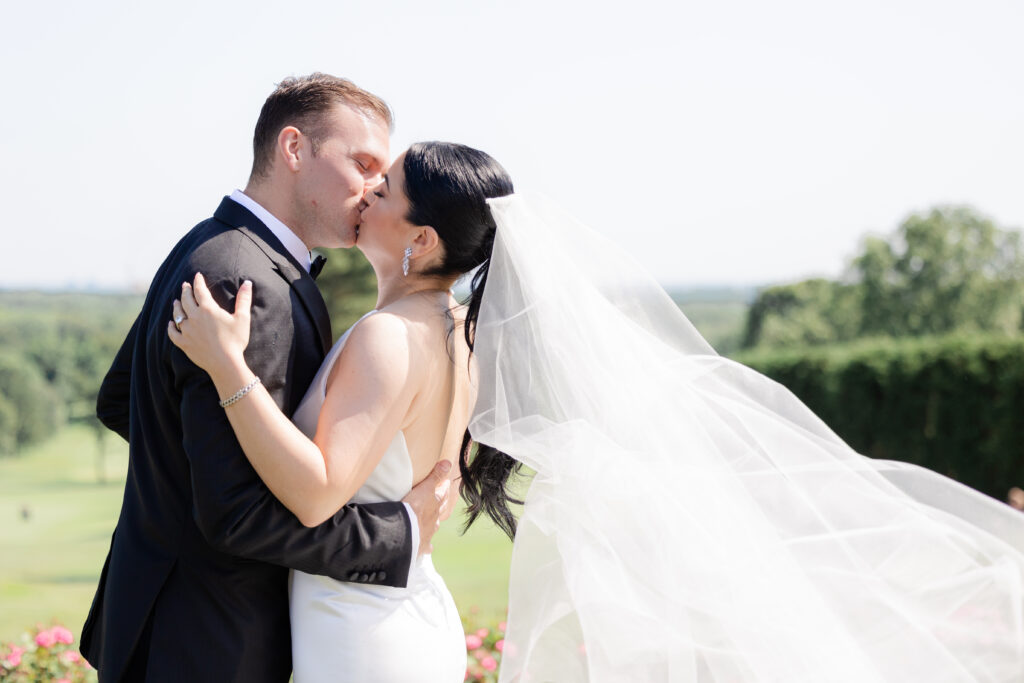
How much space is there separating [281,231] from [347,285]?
3876 cm

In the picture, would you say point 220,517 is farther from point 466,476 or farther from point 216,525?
point 466,476

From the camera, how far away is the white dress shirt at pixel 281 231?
2.78 metres

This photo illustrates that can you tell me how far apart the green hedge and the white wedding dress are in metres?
16.2

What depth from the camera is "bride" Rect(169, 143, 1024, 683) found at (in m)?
2.76

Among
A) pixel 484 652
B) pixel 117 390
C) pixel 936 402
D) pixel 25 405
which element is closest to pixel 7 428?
pixel 25 405

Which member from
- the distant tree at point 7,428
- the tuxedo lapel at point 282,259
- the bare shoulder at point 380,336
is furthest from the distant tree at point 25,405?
the bare shoulder at point 380,336

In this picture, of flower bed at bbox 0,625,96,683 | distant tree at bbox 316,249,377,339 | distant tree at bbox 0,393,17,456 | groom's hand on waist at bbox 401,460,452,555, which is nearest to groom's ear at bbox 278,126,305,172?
groom's hand on waist at bbox 401,460,452,555

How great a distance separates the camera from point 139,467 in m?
2.71

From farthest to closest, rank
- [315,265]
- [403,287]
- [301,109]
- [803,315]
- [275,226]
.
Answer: [803,315] → [315,265] → [403,287] → [301,109] → [275,226]

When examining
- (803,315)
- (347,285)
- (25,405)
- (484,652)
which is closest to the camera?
(484,652)

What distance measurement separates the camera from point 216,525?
7.93 feet

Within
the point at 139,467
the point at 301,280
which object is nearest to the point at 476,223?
the point at 301,280

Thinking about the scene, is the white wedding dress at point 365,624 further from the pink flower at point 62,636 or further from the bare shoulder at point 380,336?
the pink flower at point 62,636

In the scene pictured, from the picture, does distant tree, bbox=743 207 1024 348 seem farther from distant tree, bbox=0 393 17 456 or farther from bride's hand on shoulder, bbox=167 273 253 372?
bride's hand on shoulder, bbox=167 273 253 372
